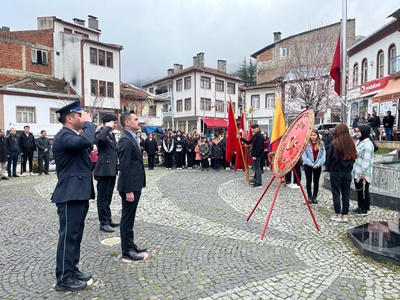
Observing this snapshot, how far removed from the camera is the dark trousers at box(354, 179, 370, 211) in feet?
21.6

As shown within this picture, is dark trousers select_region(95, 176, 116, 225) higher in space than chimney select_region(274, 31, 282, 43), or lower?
lower

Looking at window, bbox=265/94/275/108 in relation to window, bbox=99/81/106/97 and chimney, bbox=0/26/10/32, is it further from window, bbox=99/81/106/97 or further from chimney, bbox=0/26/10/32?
chimney, bbox=0/26/10/32

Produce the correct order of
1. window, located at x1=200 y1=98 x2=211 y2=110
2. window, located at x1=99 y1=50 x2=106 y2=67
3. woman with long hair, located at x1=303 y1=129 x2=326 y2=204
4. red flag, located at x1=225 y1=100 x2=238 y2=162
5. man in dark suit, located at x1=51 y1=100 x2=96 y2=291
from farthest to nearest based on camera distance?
window, located at x1=200 y1=98 x2=211 y2=110 < window, located at x1=99 y1=50 x2=106 y2=67 < red flag, located at x1=225 y1=100 x2=238 y2=162 < woman with long hair, located at x1=303 y1=129 x2=326 y2=204 < man in dark suit, located at x1=51 y1=100 x2=96 y2=291

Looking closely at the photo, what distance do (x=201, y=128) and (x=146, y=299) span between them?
136 feet

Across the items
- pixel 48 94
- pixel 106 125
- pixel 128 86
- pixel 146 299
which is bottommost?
pixel 146 299

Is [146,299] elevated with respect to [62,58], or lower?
lower

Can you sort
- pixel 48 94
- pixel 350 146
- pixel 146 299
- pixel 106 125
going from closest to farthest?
1. pixel 146 299
2. pixel 106 125
3. pixel 350 146
4. pixel 48 94

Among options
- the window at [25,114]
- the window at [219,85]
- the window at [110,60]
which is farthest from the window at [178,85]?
the window at [25,114]

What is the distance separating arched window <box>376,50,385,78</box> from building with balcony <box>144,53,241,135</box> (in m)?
23.7

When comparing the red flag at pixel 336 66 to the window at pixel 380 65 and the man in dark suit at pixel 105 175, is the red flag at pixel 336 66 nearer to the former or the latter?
the man in dark suit at pixel 105 175

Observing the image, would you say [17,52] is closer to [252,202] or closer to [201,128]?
[201,128]

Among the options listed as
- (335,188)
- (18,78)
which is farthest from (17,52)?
(335,188)

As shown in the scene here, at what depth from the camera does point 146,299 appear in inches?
130

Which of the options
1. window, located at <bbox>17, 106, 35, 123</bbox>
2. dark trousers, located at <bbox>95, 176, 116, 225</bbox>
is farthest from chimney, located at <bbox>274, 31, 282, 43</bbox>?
dark trousers, located at <bbox>95, 176, 116, 225</bbox>
